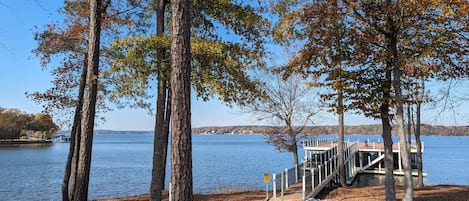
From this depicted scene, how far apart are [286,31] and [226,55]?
2099 millimetres

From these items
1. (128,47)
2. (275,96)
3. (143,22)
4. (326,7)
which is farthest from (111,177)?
(326,7)

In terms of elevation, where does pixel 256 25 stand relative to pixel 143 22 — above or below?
below

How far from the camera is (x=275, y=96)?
15594 millimetres

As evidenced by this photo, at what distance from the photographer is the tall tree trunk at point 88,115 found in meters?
7.30

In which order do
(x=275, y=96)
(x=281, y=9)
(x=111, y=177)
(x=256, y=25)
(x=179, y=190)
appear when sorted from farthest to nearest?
1. (x=111, y=177)
2. (x=275, y=96)
3. (x=281, y=9)
4. (x=256, y=25)
5. (x=179, y=190)

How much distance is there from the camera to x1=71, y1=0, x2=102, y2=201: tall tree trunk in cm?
730

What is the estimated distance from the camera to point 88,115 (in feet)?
24.5

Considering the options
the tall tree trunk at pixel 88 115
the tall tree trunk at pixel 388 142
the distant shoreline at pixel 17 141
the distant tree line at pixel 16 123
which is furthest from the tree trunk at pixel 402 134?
the distant shoreline at pixel 17 141

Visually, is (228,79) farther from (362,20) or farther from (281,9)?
(362,20)

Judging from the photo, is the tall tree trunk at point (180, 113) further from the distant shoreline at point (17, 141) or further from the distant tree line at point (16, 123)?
the distant shoreline at point (17, 141)

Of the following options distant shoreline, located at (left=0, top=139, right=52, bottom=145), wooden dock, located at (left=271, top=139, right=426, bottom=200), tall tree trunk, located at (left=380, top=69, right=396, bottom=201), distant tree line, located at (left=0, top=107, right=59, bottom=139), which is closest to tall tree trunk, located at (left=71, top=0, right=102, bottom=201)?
tall tree trunk, located at (left=380, top=69, right=396, bottom=201)

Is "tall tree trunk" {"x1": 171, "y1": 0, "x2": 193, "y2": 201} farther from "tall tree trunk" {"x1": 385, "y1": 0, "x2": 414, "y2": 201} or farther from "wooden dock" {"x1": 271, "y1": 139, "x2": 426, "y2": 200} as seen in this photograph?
"wooden dock" {"x1": 271, "y1": 139, "x2": 426, "y2": 200}

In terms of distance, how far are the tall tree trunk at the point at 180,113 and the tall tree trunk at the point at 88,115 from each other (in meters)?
3.61

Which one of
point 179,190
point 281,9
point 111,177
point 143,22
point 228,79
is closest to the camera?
point 179,190
